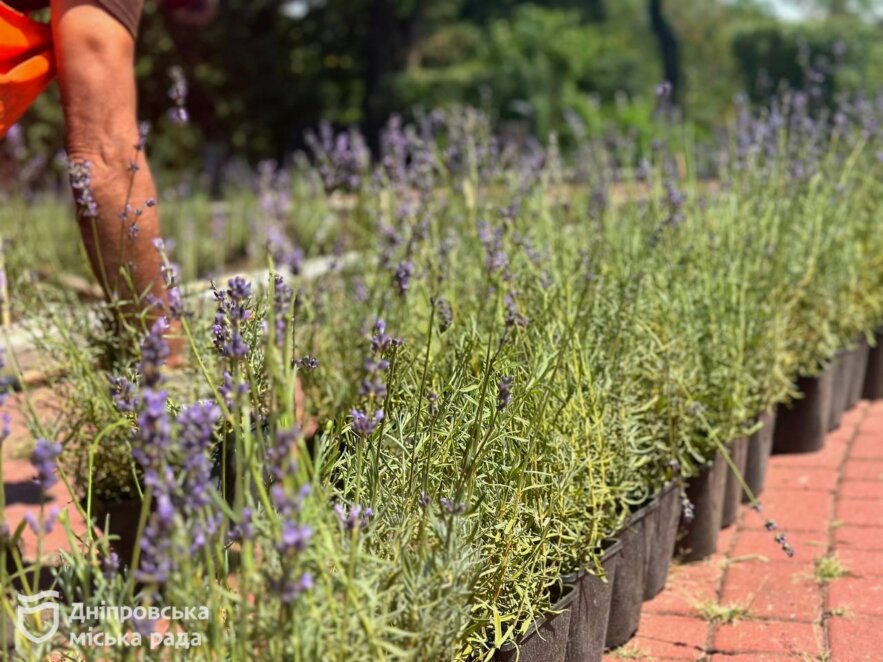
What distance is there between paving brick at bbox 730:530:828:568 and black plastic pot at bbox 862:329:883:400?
1661mm

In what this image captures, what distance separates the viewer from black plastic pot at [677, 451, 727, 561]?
3150mm

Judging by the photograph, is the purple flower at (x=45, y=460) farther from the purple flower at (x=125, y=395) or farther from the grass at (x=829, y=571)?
the grass at (x=829, y=571)

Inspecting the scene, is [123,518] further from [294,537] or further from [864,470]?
[864,470]

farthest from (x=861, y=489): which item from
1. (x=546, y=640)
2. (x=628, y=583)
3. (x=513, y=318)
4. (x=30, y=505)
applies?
(x=30, y=505)

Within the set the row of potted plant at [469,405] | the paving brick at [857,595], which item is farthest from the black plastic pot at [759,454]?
the paving brick at [857,595]

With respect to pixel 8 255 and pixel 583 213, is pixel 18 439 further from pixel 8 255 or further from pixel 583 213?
pixel 583 213

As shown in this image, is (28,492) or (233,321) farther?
(28,492)

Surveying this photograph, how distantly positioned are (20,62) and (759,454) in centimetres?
245

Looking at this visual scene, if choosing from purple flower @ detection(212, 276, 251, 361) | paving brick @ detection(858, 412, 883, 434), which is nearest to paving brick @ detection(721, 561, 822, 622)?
paving brick @ detection(858, 412, 883, 434)

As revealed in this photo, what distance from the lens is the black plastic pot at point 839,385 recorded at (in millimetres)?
4320

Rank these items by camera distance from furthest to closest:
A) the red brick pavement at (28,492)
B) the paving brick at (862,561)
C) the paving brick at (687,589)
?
the red brick pavement at (28,492) → the paving brick at (862,561) → the paving brick at (687,589)

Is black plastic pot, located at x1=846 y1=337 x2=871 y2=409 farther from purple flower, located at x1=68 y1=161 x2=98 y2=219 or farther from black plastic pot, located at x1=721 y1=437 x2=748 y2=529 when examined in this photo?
purple flower, located at x1=68 y1=161 x2=98 y2=219

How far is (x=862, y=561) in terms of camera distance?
3.12 m

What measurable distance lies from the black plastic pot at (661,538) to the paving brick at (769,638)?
23 cm
